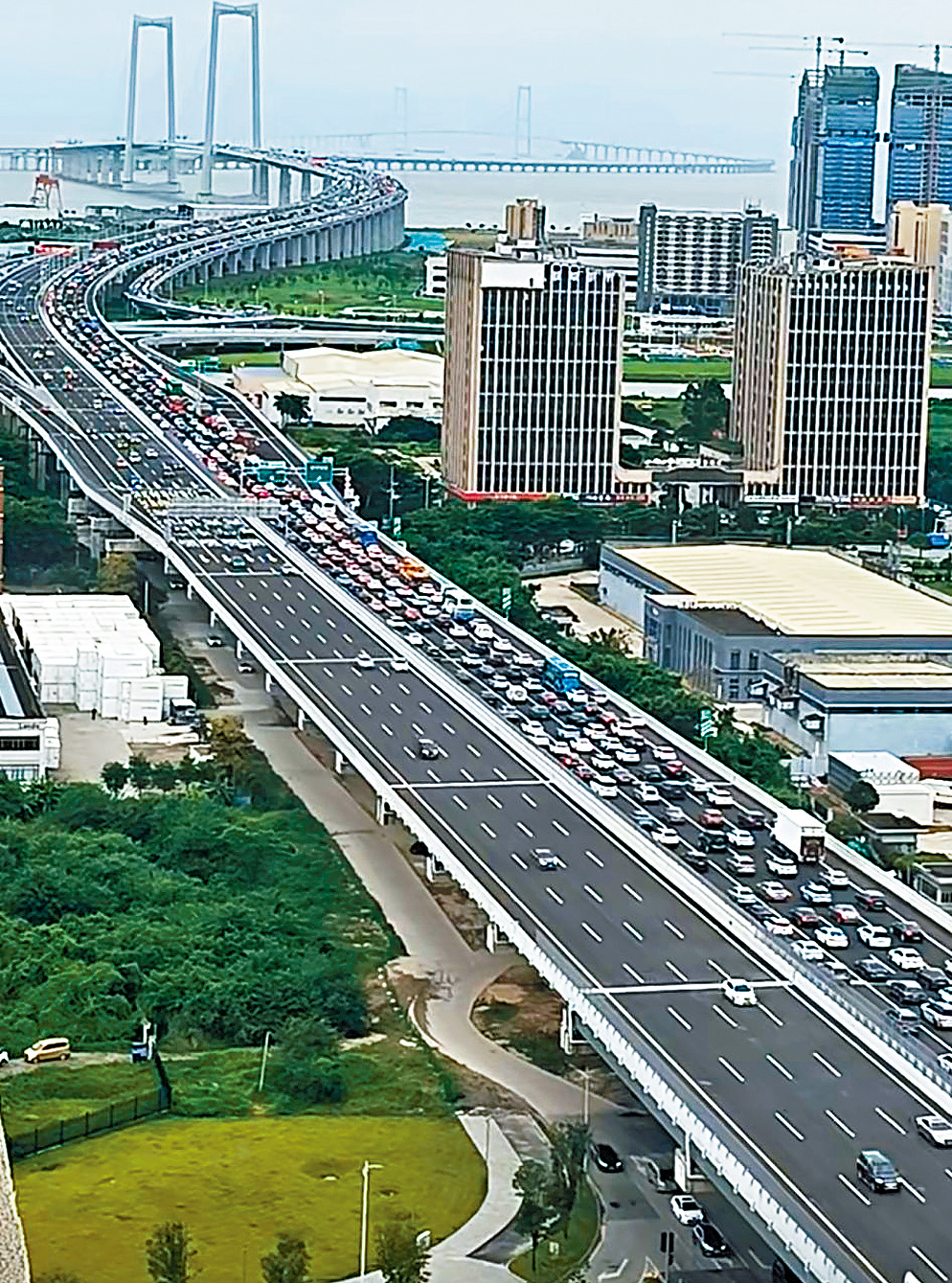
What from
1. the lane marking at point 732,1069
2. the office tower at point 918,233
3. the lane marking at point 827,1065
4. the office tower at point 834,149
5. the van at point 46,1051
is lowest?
the van at point 46,1051

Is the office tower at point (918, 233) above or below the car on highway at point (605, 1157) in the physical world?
above

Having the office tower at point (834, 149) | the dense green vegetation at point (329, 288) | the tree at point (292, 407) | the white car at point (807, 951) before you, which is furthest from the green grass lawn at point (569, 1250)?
the office tower at point (834, 149)

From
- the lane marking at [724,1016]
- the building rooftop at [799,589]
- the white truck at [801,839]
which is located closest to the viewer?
the lane marking at [724,1016]

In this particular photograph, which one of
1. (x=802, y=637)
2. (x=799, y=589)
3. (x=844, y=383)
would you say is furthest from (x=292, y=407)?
(x=802, y=637)

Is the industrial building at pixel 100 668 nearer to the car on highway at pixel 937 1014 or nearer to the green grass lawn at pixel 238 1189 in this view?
the green grass lawn at pixel 238 1189

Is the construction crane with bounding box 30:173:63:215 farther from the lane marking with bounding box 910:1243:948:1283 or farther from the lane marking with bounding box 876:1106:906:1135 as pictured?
the lane marking with bounding box 910:1243:948:1283

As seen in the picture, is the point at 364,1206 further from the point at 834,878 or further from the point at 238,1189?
the point at 834,878
